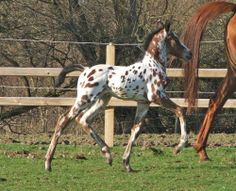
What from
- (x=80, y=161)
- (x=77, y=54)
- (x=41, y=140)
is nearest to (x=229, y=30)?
(x=80, y=161)

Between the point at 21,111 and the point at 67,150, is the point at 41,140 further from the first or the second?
the point at 21,111

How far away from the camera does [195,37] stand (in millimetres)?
10609

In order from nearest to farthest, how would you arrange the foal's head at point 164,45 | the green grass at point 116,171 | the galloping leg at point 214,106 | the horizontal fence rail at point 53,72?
the green grass at point 116,171
the foal's head at point 164,45
the galloping leg at point 214,106
the horizontal fence rail at point 53,72

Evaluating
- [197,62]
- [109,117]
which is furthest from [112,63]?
[197,62]

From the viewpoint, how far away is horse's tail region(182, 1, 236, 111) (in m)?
10.4

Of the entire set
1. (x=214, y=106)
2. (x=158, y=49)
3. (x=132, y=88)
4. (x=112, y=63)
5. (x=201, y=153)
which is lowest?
(x=201, y=153)

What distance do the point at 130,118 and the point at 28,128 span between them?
2.87 m

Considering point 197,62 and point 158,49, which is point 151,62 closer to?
point 158,49

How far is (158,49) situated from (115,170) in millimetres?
1617

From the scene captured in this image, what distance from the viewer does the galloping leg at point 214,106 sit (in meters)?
10.7

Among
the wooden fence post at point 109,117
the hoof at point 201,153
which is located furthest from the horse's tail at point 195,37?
the wooden fence post at point 109,117

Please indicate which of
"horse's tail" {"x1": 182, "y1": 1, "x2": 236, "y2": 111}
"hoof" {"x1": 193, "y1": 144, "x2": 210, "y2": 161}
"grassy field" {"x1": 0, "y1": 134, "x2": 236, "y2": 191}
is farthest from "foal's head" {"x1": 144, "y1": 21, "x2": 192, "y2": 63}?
"hoof" {"x1": 193, "y1": 144, "x2": 210, "y2": 161}

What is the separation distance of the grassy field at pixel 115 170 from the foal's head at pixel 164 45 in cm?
147

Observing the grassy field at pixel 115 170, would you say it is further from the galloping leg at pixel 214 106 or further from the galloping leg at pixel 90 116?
the galloping leg at pixel 90 116
